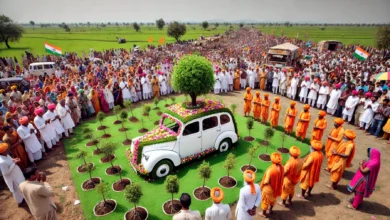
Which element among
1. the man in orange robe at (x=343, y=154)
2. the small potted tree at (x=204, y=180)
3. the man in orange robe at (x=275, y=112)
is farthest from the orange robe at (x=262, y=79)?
the small potted tree at (x=204, y=180)

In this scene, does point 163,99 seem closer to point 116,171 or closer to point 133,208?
point 116,171

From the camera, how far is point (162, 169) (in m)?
7.38

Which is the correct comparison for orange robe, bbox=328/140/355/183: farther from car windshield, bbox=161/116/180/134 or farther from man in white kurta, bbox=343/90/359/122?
man in white kurta, bbox=343/90/359/122

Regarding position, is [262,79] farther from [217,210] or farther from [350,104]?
[217,210]

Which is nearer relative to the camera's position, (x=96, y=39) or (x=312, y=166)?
(x=312, y=166)

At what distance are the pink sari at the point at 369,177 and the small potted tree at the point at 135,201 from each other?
589cm

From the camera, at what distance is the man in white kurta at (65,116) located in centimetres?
1040

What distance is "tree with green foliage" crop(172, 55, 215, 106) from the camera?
852 centimetres

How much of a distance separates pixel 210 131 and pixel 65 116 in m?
7.31

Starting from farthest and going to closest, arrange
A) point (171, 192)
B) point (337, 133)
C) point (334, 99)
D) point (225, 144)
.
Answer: point (334, 99)
point (225, 144)
point (337, 133)
point (171, 192)

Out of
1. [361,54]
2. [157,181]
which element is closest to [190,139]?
[157,181]

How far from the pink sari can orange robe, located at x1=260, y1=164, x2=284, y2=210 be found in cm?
220

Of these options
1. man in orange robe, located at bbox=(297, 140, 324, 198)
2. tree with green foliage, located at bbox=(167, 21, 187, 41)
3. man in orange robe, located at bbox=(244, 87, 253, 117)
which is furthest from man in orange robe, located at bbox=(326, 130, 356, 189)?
tree with green foliage, located at bbox=(167, 21, 187, 41)

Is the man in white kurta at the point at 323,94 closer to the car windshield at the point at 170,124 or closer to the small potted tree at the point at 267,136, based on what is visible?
the small potted tree at the point at 267,136
